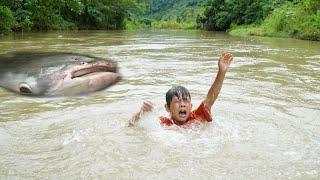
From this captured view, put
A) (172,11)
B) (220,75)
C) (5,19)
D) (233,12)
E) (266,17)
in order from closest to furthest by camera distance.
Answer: (220,75) → (5,19) → (266,17) → (233,12) → (172,11)

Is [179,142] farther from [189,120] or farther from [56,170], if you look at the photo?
[56,170]

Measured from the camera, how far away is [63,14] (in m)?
32.0

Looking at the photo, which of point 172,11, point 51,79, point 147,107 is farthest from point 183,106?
point 172,11

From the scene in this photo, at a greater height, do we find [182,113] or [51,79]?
[51,79]

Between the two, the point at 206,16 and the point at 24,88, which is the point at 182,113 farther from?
the point at 206,16

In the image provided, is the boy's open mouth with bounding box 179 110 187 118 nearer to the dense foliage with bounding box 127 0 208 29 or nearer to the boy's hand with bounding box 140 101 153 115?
the boy's hand with bounding box 140 101 153 115

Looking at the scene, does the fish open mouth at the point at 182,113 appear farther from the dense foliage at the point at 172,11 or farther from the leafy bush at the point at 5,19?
the dense foliage at the point at 172,11

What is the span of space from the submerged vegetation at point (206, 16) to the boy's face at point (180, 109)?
13353mm

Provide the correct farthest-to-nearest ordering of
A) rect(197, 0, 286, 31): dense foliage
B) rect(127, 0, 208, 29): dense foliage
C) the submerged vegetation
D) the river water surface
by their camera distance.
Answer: rect(127, 0, 208, 29): dense foliage < rect(197, 0, 286, 31): dense foliage < the submerged vegetation < the river water surface

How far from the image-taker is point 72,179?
3041 millimetres

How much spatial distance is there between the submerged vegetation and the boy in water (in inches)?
518

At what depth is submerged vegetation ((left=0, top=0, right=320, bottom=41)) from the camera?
19.0 m

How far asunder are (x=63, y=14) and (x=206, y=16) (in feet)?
45.6

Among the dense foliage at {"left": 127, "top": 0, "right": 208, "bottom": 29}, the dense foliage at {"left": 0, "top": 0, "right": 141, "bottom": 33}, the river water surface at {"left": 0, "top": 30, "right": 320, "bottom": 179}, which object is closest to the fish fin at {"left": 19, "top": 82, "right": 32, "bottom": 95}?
the river water surface at {"left": 0, "top": 30, "right": 320, "bottom": 179}
